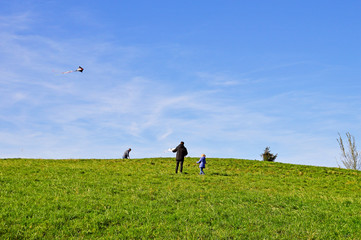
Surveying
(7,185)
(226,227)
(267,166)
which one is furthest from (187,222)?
(267,166)

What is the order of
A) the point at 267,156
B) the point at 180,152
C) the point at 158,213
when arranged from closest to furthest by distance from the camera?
the point at 158,213
the point at 180,152
the point at 267,156

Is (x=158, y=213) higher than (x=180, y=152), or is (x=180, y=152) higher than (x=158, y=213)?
(x=180, y=152)

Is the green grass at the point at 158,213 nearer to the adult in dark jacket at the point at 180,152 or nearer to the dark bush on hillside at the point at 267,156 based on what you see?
the adult in dark jacket at the point at 180,152

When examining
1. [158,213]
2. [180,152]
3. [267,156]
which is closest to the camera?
[158,213]

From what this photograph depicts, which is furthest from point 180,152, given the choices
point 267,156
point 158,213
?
point 267,156

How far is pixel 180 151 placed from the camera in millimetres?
27703

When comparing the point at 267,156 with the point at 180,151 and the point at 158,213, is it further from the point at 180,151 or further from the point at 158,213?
the point at 158,213

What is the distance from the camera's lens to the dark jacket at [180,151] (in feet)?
90.4

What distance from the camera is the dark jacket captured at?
27.5m

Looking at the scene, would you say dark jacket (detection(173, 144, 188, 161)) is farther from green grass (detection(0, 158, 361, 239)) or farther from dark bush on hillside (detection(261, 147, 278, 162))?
dark bush on hillside (detection(261, 147, 278, 162))

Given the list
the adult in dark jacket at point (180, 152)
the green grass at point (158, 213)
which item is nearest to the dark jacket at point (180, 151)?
the adult in dark jacket at point (180, 152)

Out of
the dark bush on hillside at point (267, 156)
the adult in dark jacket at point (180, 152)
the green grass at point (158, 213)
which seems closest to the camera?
the green grass at point (158, 213)

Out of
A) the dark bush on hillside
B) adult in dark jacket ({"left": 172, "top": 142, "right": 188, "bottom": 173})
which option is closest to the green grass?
adult in dark jacket ({"left": 172, "top": 142, "right": 188, "bottom": 173})

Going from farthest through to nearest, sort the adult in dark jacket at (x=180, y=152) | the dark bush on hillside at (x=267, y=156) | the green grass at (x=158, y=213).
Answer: the dark bush on hillside at (x=267, y=156), the adult in dark jacket at (x=180, y=152), the green grass at (x=158, y=213)
